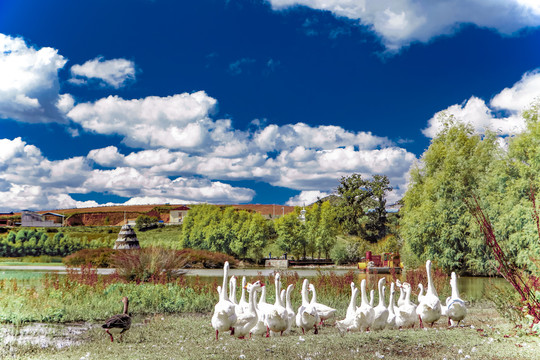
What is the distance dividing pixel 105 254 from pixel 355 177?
33344mm

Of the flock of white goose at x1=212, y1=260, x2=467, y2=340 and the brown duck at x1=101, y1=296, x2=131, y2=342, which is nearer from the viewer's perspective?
the brown duck at x1=101, y1=296, x2=131, y2=342

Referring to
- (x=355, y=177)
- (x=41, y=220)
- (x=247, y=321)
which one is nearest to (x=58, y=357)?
(x=247, y=321)

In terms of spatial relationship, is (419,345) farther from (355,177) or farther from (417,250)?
(355,177)

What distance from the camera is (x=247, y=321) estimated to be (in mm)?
8148

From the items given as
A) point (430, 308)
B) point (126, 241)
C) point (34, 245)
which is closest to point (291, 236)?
point (126, 241)

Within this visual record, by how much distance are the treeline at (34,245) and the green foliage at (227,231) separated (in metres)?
10.6

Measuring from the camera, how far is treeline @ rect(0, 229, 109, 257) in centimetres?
4119

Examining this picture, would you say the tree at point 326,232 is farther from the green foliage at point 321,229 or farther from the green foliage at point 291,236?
the green foliage at point 291,236

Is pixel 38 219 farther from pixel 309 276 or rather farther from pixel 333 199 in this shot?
pixel 309 276

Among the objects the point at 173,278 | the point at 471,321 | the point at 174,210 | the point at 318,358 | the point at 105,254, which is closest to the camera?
the point at 318,358

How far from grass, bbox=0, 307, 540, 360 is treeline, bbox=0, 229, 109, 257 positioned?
36707 mm

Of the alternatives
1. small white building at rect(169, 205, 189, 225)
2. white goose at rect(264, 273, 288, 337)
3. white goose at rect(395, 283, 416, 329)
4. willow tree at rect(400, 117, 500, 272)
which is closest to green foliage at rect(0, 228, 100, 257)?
small white building at rect(169, 205, 189, 225)

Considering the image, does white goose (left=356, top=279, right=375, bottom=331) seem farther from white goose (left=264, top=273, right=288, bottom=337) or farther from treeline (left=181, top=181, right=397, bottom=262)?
treeline (left=181, top=181, right=397, bottom=262)

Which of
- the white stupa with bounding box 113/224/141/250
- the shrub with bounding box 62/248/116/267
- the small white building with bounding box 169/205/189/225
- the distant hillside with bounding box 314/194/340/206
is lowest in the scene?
the shrub with bounding box 62/248/116/267
